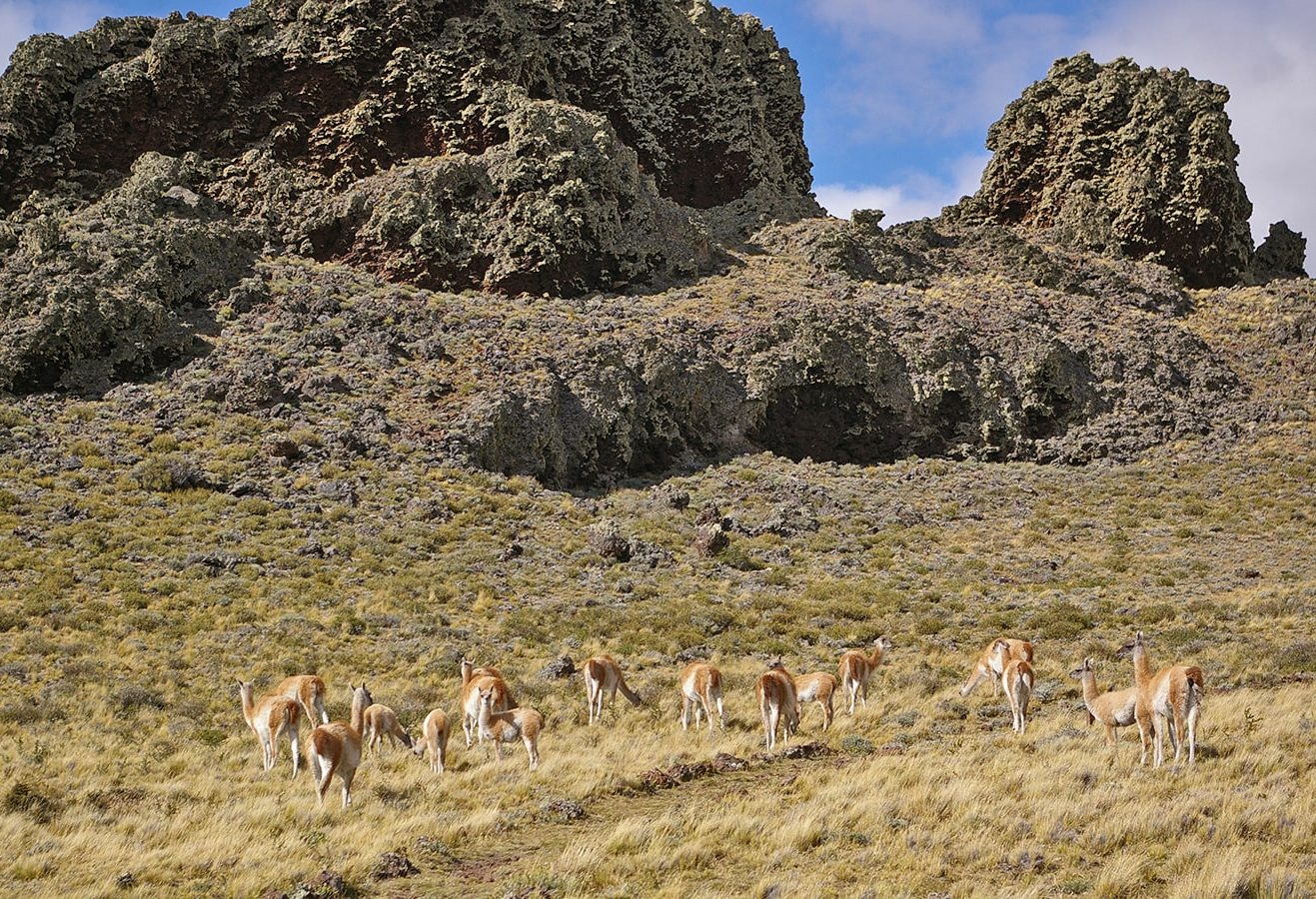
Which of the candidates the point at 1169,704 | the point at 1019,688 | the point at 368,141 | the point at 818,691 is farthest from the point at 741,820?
the point at 368,141

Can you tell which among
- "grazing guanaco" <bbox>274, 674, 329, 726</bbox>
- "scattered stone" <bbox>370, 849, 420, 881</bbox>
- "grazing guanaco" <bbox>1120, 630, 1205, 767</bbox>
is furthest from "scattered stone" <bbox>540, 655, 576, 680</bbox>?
"grazing guanaco" <bbox>1120, 630, 1205, 767</bbox>

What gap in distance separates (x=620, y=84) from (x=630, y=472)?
118ft

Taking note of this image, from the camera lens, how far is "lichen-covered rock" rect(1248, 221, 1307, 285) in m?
62.0

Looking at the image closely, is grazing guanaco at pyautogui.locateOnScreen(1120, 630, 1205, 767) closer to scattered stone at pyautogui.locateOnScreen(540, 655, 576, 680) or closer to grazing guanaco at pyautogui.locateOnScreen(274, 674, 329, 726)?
scattered stone at pyautogui.locateOnScreen(540, 655, 576, 680)

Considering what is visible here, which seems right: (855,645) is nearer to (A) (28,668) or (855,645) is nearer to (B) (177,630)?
(B) (177,630)

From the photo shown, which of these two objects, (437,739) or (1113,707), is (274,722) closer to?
(437,739)

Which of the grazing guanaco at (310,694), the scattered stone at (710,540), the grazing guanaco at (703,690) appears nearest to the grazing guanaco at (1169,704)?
the grazing guanaco at (703,690)

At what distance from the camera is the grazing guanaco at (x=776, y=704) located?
48.9ft

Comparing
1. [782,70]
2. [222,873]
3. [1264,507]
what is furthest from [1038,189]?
[222,873]

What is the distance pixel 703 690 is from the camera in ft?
52.7

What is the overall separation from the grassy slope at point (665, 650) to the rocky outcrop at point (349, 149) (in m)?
16.5

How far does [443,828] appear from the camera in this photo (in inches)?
436

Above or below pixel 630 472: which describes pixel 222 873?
below

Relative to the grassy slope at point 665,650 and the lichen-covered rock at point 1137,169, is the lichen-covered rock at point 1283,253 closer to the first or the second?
the lichen-covered rock at point 1137,169
